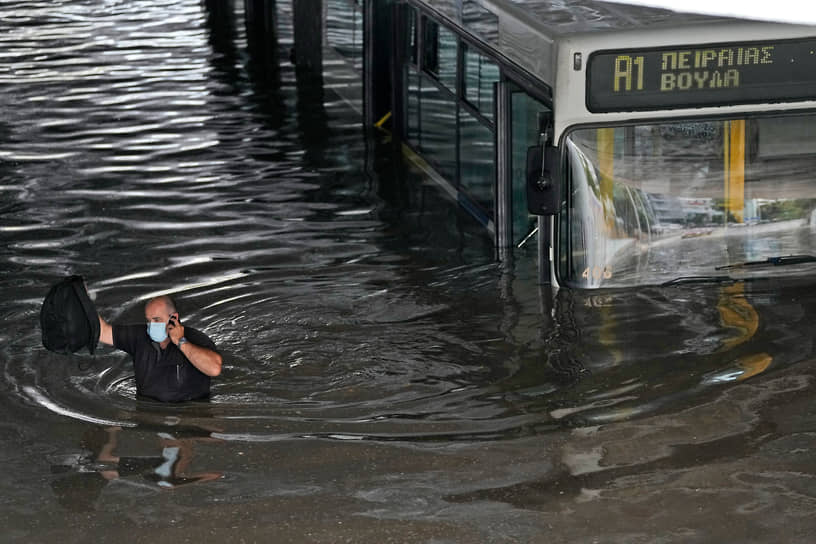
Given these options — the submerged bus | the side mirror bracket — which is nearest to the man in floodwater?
the side mirror bracket

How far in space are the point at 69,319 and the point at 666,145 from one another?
416cm

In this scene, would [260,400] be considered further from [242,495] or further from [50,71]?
[50,71]

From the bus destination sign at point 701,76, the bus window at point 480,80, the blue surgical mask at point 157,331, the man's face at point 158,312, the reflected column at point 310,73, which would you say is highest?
the bus destination sign at point 701,76

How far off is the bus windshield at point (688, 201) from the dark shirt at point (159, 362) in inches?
110

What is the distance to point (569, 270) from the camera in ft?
33.7

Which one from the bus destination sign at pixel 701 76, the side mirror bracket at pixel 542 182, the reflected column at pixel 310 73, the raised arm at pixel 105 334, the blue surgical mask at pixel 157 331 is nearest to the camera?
the blue surgical mask at pixel 157 331

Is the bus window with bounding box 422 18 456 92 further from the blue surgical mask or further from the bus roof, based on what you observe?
the blue surgical mask

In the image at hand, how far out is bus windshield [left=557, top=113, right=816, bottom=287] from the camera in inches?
391

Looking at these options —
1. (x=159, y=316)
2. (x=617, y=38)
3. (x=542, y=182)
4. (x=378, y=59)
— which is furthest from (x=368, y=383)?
(x=378, y=59)

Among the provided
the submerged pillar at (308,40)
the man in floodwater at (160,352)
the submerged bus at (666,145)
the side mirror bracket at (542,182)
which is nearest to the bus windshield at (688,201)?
the submerged bus at (666,145)

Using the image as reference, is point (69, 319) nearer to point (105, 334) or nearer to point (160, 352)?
point (105, 334)

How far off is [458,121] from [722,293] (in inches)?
163

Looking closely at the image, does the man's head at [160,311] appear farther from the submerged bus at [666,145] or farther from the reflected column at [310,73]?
the reflected column at [310,73]

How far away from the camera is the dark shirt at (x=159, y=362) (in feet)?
30.1
